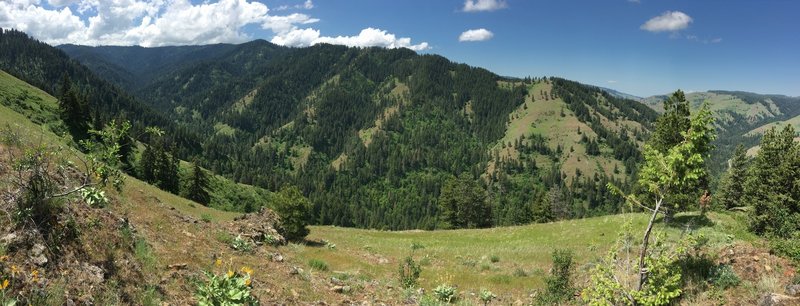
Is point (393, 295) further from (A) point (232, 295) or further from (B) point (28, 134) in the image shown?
(B) point (28, 134)

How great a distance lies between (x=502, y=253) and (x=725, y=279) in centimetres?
2255

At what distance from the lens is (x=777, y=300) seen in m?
10.7

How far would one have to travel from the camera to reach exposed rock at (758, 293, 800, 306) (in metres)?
10.5

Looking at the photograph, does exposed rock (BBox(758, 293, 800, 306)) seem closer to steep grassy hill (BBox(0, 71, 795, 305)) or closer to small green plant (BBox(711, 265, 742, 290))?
steep grassy hill (BBox(0, 71, 795, 305))

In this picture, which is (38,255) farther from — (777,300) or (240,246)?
(777,300)

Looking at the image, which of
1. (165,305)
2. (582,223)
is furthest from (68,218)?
(582,223)

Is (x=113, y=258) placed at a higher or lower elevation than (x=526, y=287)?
higher

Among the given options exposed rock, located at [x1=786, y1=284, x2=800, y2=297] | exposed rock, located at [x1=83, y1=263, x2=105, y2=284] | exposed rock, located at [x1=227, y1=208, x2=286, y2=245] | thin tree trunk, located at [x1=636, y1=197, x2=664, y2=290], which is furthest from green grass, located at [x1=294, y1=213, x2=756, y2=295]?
exposed rock, located at [x1=83, y1=263, x2=105, y2=284]

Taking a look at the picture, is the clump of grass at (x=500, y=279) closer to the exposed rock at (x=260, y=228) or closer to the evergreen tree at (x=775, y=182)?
the exposed rock at (x=260, y=228)

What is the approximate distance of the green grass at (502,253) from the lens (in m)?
21.8

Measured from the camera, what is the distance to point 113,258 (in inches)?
363

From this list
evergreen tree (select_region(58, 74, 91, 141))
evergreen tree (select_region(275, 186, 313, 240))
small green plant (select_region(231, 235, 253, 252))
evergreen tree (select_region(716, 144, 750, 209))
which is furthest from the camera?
evergreen tree (select_region(58, 74, 91, 141))

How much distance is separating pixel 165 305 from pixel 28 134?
32.0 feet

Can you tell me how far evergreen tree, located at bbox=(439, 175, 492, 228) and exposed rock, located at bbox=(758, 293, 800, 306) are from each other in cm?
7459
